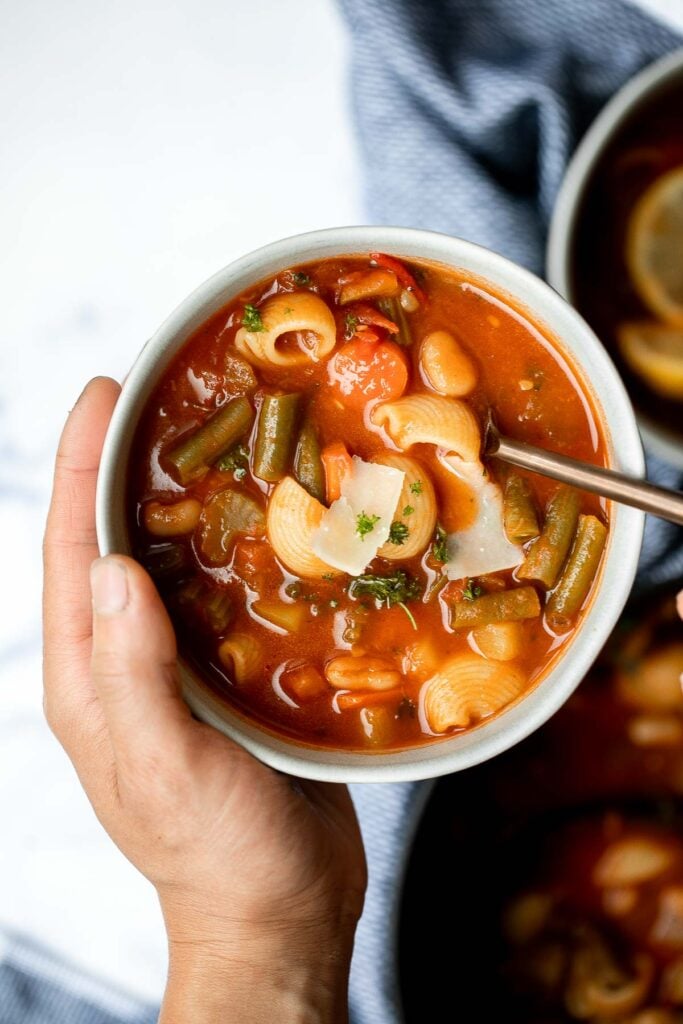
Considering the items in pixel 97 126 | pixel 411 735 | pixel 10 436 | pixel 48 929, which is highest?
pixel 97 126

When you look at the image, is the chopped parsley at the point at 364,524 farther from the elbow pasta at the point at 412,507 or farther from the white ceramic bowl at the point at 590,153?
the white ceramic bowl at the point at 590,153

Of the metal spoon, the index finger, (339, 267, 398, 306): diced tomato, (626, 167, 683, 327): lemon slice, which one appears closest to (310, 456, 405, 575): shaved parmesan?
the metal spoon

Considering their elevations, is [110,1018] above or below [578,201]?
below

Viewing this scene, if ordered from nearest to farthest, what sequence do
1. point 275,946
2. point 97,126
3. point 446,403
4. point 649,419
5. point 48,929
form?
point 446,403 → point 275,946 → point 649,419 → point 97,126 → point 48,929

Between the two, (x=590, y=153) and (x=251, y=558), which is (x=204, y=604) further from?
(x=590, y=153)

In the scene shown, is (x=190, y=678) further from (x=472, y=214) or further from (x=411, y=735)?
(x=472, y=214)

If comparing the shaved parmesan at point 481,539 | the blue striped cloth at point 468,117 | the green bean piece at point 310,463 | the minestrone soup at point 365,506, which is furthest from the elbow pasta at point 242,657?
the blue striped cloth at point 468,117

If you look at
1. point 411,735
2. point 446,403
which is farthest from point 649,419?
point 411,735

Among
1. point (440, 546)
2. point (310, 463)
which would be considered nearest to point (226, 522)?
point (310, 463)
